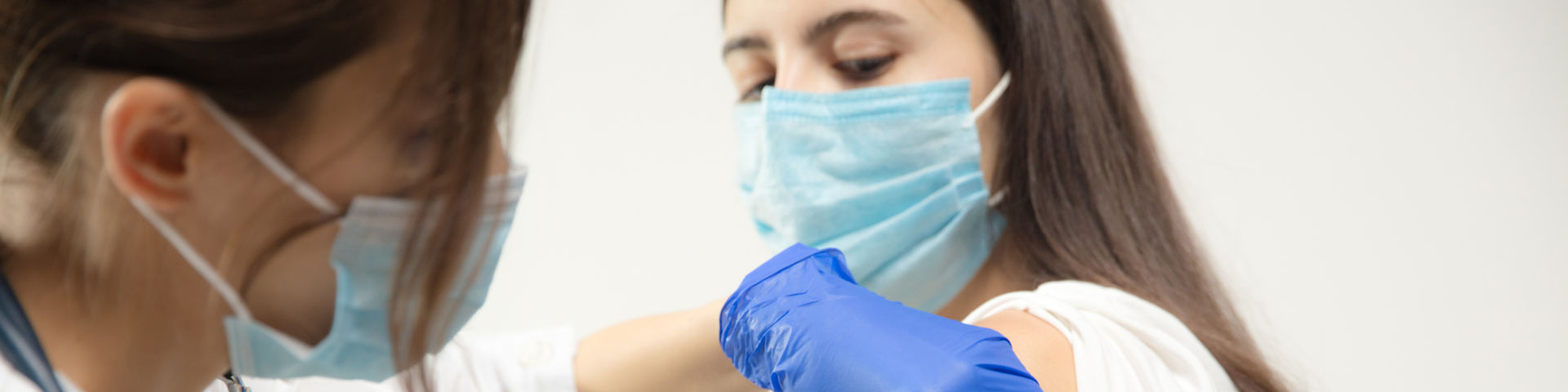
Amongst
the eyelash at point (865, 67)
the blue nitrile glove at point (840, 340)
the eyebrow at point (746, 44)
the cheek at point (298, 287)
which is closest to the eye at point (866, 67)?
the eyelash at point (865, 67)

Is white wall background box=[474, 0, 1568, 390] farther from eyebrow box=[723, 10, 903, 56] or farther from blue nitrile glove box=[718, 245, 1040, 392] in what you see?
blue nitrile glove box=[718, 245, 1040, 392]

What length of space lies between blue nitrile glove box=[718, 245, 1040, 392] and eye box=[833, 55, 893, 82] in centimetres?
29

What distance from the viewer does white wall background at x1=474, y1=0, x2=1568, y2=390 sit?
60.0 inches

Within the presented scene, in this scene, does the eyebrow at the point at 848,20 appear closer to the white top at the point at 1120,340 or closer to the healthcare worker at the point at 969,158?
the healthcare worker at the point at 969,158

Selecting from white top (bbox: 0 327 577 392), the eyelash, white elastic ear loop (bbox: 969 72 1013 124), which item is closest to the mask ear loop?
white elastic ear loop (bbox: 969 72 1013 124)

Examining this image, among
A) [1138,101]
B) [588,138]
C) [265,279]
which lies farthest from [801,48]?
[588,138]

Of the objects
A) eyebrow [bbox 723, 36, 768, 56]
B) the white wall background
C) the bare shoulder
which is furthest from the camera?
the white wall background

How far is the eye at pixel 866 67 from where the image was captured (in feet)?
3.73

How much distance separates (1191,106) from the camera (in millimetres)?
1681

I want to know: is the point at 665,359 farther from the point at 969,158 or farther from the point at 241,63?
the point at 241,63

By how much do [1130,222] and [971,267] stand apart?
0.18m

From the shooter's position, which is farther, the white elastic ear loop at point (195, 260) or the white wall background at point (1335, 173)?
the white wall background at point (1335, 173)

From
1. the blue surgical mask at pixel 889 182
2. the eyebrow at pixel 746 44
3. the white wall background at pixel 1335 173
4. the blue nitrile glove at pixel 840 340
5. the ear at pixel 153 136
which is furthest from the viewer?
the white wall background at pixel 1335 173

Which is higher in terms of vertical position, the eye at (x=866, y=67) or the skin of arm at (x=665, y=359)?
the eye at (x=866, y=67)
